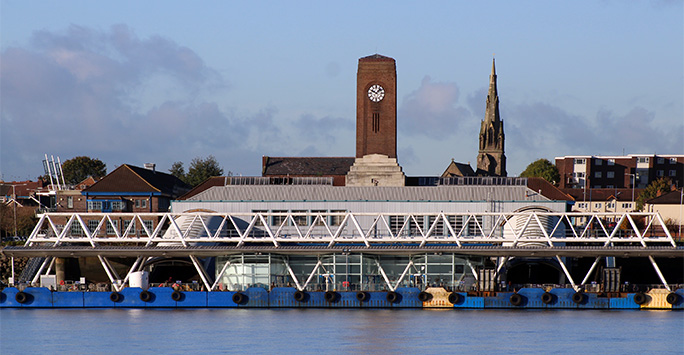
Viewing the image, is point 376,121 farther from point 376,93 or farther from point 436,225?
point 436,225

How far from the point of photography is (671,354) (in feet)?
219

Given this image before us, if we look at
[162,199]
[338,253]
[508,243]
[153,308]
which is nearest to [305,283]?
[338,253]

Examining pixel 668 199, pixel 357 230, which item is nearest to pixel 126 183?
pixel 357 230

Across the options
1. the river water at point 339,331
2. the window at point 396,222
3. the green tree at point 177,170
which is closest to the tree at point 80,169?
the green tree at point 177,170

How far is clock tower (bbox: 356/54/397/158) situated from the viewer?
127250mm

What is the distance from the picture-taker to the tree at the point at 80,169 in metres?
193

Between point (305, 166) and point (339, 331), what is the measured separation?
7991cm

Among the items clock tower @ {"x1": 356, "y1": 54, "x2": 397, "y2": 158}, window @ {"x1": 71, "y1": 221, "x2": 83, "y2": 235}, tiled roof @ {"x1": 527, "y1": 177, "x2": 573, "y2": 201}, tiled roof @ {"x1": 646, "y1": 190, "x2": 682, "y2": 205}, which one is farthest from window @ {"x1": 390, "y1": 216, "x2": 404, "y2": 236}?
tiled roof @ {"x1": 646, "y1": 190, "x2": 682, "y2": 205}

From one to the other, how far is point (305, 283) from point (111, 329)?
65.7 ft

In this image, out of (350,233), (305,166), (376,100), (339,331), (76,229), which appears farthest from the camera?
(305,166)

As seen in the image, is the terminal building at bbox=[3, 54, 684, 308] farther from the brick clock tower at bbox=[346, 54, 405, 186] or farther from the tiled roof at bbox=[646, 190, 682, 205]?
the tiled roof at bbox=[646, 190, 682, 205]

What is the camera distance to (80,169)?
194 meters

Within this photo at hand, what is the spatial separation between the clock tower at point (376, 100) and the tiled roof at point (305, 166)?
944 inches

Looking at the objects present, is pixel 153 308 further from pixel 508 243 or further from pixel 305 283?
pixel 508 243
